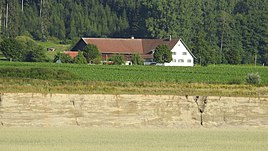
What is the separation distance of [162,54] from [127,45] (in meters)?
9.05

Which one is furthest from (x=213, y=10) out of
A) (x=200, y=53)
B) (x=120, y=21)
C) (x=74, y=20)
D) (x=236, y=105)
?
(x=236, y=105)

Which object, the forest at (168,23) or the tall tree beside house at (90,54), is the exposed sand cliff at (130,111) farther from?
the forest at (168,23)

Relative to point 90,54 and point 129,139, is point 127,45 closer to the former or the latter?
point 90,54

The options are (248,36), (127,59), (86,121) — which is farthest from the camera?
(248,36)

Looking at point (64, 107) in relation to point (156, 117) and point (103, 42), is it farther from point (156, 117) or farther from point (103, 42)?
point (103, 42)

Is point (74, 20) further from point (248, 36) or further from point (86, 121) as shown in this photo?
point (86, 121)

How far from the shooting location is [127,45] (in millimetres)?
91750

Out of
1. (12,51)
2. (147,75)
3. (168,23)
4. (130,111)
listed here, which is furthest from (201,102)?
(168,23)

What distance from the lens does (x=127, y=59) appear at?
85.3m

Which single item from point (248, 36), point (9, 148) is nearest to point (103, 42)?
point (248, 36)

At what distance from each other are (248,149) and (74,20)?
352 feet

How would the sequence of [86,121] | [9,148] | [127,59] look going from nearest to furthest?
[9,148] < [86,121] < [127,59]

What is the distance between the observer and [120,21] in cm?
12231

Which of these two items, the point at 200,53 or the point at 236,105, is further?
the point at 200,53
